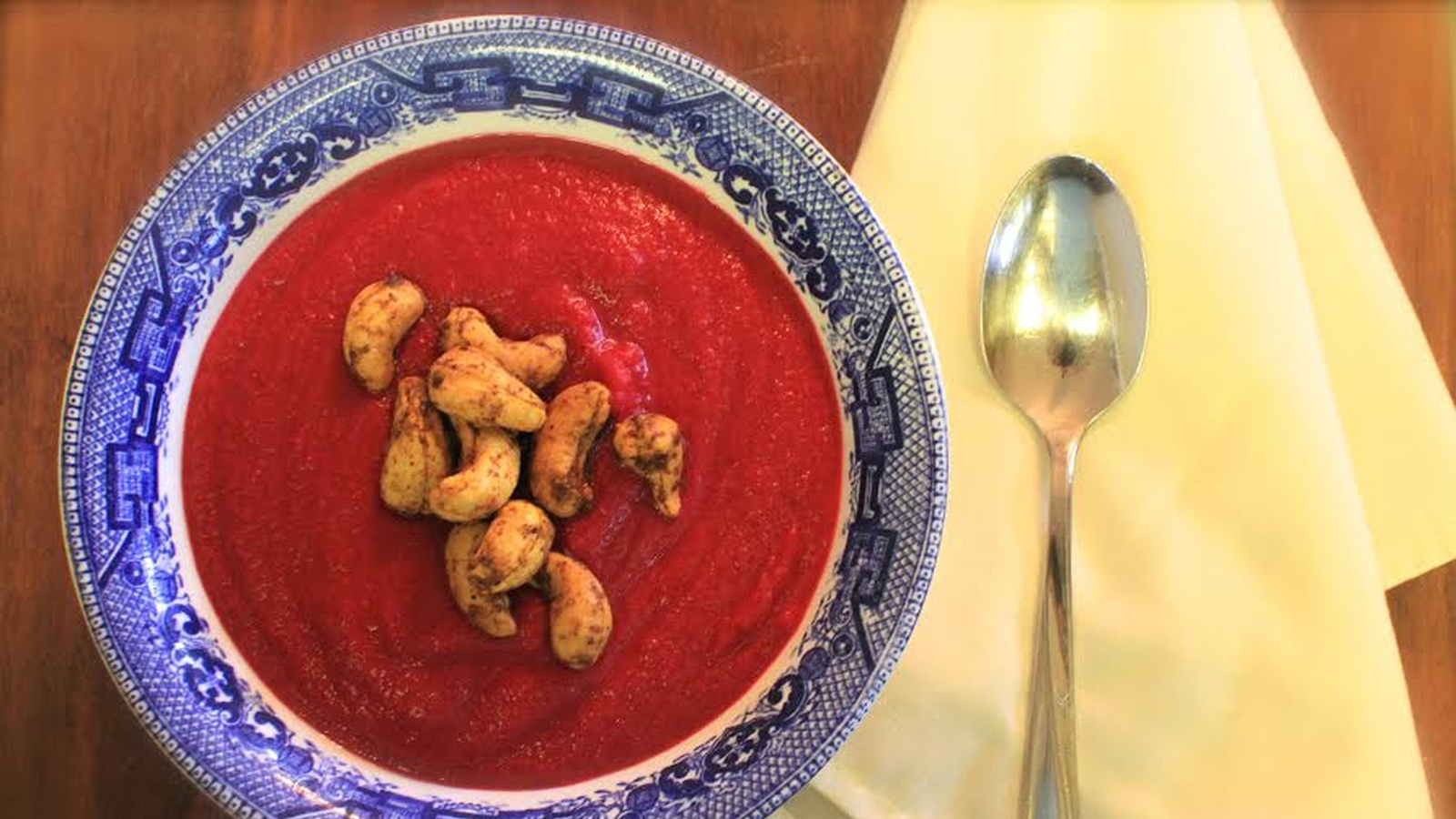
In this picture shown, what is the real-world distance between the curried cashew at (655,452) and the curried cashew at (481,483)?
0.10 metres

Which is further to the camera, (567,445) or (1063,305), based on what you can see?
(1063,305)

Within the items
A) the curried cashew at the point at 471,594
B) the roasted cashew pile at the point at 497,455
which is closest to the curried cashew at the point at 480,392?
the roasted cashew pile at the point at 497,455

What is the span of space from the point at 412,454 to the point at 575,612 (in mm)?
208

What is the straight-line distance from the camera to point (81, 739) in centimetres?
112

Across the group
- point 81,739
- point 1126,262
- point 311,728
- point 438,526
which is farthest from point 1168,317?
point 81,739

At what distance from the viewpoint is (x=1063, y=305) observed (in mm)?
1147

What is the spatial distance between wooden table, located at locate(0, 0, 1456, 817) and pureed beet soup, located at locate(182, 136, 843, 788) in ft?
0.73

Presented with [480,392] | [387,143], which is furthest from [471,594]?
[387,143]

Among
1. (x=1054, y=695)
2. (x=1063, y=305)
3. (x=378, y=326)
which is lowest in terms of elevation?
(x=1054, y=695)

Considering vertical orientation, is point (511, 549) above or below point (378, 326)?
below

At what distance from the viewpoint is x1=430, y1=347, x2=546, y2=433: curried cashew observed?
0.98 meters

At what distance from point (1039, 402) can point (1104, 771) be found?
377 mm

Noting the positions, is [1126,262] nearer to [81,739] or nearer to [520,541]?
[520,541]

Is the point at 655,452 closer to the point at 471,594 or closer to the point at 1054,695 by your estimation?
the point at 471,594
